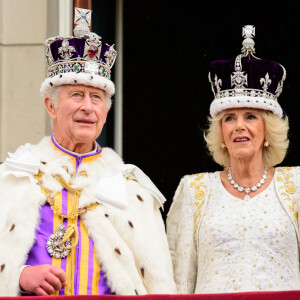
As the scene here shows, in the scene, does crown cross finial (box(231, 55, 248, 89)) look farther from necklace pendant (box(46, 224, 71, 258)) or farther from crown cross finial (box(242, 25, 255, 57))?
necklace pendant (box(46, 224, 71, 258))

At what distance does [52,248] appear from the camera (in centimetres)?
425

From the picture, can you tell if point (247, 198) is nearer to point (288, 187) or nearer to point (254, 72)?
point (288, 187)

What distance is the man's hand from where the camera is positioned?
13.2 feet

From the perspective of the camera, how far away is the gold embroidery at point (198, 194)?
486cm

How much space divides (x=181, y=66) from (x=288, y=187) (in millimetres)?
2557

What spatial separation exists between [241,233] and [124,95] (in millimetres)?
2632

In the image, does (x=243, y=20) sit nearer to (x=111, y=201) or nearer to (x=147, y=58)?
(x=147, y=58)

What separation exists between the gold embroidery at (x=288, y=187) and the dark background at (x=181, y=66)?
2193mm

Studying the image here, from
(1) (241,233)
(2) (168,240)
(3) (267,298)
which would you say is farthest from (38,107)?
(3) (267,298)

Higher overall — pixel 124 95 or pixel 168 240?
pixel 124 95

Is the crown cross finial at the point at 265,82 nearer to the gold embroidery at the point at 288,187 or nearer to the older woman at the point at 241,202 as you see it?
the older woman at the point at 241,202

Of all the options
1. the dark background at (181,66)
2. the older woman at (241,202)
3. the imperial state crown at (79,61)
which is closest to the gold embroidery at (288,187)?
the older woman at (241,202)

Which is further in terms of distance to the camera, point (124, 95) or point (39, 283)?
point (124, 95)

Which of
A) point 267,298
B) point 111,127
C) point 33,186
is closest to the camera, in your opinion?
point 267,298
